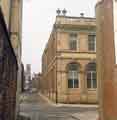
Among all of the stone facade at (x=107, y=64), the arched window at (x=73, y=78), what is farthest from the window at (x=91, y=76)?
the stone facade at (x=107, y=64)

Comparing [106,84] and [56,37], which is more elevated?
[56,37]

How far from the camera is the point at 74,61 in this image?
2559 centimetres

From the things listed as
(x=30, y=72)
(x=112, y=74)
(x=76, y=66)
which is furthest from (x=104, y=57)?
(x=30, y=72)

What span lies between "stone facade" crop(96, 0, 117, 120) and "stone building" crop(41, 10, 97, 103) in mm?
15345

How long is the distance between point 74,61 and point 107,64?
53.7 ft

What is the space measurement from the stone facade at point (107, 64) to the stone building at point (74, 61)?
15.3 meters

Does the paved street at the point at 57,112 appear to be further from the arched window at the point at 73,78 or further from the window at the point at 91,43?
the window at the point at 91,43

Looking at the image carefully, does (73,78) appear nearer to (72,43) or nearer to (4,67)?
(72,43)

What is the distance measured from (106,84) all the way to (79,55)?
54.7 ft

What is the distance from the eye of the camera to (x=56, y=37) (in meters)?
26.0

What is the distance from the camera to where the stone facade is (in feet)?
29.5

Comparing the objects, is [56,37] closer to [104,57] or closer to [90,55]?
[90,55]

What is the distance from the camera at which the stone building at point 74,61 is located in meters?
25.1

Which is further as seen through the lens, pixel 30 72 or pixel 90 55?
pixel 30 72
